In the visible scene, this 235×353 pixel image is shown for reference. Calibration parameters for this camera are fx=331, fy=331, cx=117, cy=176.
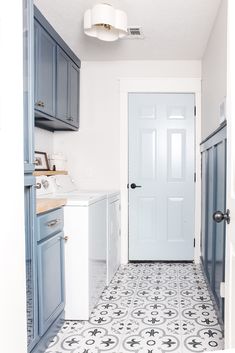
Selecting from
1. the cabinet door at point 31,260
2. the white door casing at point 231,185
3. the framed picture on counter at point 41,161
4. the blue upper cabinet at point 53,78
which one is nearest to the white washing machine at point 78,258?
the cabinet door at point 31,260

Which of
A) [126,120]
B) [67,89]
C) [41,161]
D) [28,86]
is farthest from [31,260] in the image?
[126,120]

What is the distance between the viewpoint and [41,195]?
9.15 feet

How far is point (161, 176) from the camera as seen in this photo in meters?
3.99

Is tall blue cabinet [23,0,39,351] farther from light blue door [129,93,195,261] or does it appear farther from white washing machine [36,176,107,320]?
light blue door [129,93,195,261]

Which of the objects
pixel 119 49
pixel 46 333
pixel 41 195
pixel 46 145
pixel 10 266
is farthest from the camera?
pixel 46 145

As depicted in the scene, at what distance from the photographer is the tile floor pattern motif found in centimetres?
210

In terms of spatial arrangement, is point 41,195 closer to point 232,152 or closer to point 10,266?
point 10,266

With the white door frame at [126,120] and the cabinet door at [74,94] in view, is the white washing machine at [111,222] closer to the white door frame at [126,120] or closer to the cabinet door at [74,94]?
the white door frame at [126,120]

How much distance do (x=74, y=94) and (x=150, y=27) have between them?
1110 millimetres

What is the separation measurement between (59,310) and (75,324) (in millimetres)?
221

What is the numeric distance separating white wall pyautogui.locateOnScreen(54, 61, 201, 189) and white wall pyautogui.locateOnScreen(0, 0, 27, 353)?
2.57m

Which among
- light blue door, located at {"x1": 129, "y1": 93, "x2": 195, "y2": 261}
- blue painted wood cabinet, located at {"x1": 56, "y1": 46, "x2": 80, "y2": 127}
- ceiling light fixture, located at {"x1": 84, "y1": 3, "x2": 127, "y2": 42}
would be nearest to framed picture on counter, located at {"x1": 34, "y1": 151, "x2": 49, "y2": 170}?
blue painted wood cabinet, located at {"x1": 56, "y1": 46, "x2": 80, "y2": 127}

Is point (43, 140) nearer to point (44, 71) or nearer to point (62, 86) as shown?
point (62, 86)

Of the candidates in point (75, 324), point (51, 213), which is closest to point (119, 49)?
point (51, 213)
